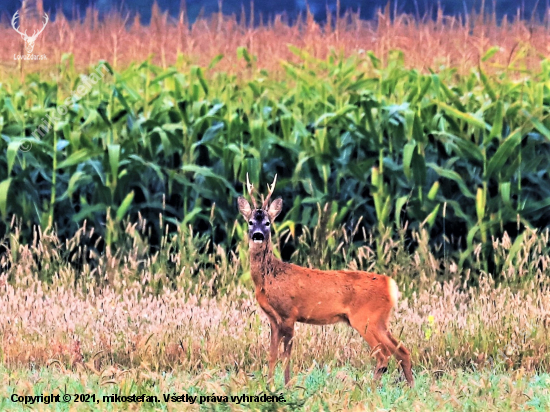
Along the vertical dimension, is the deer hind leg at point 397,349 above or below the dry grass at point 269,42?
below

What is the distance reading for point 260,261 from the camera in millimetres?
5395

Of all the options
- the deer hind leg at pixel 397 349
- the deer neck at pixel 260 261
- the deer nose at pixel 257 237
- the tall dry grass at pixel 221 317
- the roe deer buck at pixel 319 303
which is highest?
the deer nose at pixel 257 237

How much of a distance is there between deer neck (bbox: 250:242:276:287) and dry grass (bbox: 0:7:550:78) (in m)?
4.36

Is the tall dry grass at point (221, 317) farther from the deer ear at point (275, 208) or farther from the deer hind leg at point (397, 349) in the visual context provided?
the deer ear at point (275, 208)

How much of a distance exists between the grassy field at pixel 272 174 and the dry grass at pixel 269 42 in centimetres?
4

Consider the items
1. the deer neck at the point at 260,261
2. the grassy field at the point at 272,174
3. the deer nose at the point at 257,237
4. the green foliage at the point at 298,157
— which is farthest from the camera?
the green foliage at the point at 298,157

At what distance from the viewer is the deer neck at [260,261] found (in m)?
5.37

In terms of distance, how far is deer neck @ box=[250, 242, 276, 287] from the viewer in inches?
211

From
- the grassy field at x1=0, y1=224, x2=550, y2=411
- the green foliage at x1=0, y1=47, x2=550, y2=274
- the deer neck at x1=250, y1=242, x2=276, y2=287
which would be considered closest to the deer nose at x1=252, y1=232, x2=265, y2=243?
the deer neck at x1=250, y1=242, x2=276, y2=287

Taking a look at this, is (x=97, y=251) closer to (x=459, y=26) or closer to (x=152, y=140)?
(x=152, y=140)

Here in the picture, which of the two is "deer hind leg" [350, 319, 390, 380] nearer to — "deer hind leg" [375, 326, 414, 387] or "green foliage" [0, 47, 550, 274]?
"deer hind leg" [375, 326, 414, 387]

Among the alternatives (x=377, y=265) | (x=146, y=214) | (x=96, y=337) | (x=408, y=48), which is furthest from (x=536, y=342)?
(x=408, y=48)

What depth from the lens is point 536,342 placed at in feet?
21.1

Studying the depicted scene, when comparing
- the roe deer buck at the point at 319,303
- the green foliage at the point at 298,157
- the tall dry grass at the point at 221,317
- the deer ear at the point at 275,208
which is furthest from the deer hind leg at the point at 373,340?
the green foliage at the point at 298,157
